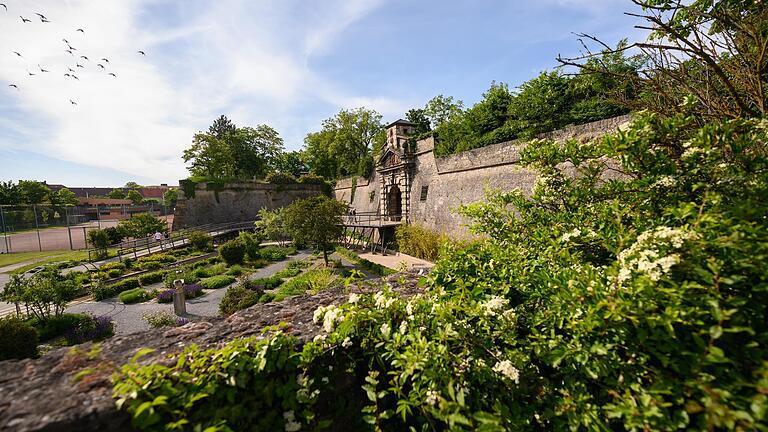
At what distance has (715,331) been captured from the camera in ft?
3.78

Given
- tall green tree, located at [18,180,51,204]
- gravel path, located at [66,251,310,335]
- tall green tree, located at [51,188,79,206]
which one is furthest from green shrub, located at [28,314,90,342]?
tall green tree, located at [51,188,79,206]

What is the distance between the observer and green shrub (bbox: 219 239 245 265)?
1703cm

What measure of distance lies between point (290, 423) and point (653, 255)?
2.20 meters

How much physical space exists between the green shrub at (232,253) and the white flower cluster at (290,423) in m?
17.4

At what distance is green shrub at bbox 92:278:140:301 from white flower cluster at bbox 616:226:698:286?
16086 mm

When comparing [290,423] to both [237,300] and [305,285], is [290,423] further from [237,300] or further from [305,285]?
[305,285]

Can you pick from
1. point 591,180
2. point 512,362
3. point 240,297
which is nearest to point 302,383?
point 512,362

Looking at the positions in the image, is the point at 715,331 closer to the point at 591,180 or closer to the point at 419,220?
the point at 591,180

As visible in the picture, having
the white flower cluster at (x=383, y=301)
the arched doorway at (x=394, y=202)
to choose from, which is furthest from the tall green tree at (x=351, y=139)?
the white flower cluster at (x=383, y=301)

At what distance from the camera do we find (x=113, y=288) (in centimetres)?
1202

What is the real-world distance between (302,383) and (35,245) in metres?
34.5

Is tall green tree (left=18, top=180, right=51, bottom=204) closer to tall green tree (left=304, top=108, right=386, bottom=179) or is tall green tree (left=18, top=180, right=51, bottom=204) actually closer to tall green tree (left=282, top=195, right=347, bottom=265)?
tall green tree (left=304, top=108, right=386, bottom=179)

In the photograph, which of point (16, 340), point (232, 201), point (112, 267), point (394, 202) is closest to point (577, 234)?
point (16, 340)

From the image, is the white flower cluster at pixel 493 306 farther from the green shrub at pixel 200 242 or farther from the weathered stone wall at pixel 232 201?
the weathered stone wall at pixel 232 201
